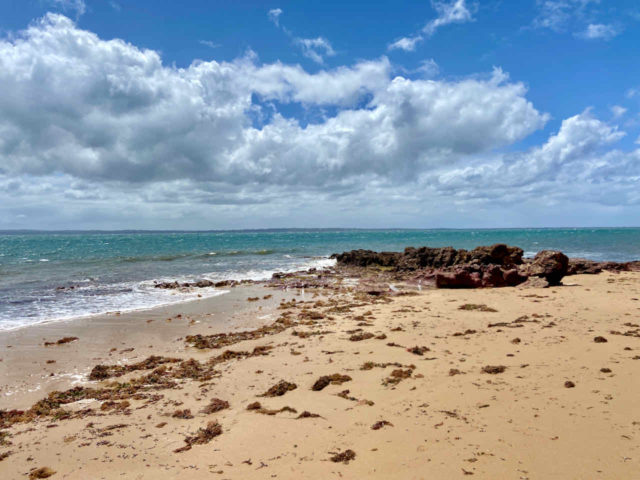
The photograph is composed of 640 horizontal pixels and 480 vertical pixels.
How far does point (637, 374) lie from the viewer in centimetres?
634

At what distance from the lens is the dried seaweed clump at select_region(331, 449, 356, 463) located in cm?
436

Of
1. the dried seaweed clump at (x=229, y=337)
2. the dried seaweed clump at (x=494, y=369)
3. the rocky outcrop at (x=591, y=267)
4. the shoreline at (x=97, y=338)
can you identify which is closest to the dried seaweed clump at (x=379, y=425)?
the dried seaweed clump at (x=494, y=369)

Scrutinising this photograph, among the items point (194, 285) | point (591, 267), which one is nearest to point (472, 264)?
point (591, 267)

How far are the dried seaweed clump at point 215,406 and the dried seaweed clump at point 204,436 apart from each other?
55cm

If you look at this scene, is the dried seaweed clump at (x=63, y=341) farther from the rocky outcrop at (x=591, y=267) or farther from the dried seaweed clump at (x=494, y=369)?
the rocky outcrop at (x=591, y=267)

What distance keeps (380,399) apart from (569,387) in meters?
2.88

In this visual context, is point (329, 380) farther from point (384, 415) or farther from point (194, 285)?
point (194, 285)

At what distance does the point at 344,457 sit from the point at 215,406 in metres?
2.52

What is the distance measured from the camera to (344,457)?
174 inches

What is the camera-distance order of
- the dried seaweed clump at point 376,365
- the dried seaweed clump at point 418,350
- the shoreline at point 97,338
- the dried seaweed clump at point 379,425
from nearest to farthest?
the dried seaweed clump at point 379,425 < the dried seaweed clump at point 376,365 < the shoreline at point 97,338 < the dried seaweed clump at point 418,350

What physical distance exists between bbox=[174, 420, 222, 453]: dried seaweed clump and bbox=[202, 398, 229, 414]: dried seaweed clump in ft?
1.82

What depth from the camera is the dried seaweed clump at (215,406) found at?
5.97m

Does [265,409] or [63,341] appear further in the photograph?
[63,341]

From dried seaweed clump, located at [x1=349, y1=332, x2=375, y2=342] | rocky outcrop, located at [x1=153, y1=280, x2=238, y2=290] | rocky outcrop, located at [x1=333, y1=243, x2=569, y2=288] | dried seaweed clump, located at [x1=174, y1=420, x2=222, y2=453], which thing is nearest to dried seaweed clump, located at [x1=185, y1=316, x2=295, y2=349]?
dried seaweed clump, located at [x1=349, y1=332, x2=375, y2=342]
